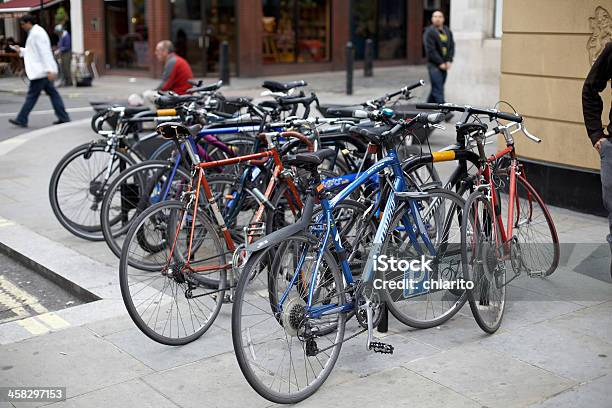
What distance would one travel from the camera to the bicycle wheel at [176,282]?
16.2 feet

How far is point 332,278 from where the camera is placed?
4.46 meters

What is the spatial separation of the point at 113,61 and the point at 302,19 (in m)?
5.98

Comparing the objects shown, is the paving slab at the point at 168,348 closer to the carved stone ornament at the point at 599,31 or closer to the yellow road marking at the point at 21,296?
the yellow road marking at the point at 21,296

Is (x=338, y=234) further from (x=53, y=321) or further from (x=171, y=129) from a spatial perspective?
(x=53, y=321)

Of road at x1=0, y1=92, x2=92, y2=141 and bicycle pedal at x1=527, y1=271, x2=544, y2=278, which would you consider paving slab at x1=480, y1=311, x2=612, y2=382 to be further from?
road at x1=0, y1=92, x2=92, y2=141

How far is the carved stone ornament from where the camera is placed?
7570mm

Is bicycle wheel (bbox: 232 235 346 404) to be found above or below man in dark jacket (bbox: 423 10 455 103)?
below

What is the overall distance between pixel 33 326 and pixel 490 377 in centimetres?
287

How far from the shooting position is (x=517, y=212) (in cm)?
593

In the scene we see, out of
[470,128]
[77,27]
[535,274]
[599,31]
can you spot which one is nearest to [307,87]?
[77,27]

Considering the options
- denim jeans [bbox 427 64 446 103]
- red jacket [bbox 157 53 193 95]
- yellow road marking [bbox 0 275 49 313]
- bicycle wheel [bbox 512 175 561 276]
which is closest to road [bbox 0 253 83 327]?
yellow road marking [bbox 0 275 49 313]

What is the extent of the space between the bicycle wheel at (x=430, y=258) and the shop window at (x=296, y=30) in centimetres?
2085

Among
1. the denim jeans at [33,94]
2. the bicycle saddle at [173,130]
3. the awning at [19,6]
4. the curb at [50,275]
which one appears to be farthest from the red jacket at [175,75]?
the bicycle saddle at [173,130]

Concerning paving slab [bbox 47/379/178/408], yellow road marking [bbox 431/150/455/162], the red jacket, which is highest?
the red jacket
